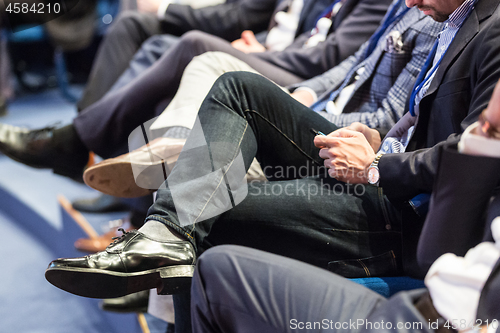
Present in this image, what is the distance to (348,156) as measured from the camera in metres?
0.85

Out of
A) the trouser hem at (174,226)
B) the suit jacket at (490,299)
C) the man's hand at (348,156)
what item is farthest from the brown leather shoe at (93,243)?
the suit jacket at (490,299)

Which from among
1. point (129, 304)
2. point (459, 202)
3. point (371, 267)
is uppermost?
point (459, 202)

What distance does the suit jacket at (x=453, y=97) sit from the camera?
0.71 metres

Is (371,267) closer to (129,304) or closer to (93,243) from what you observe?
(129,304)

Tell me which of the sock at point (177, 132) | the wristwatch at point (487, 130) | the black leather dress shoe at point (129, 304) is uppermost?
the wristwatch at point (487, 130)

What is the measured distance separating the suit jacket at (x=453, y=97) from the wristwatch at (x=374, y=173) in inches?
0.7

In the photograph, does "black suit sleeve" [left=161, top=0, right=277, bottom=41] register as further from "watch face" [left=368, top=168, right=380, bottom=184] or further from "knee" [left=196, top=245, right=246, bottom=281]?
"knee" [left=196, top=245, right=246, bottom=281]

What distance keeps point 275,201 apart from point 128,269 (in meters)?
0.30

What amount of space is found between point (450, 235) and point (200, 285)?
35 centimetres

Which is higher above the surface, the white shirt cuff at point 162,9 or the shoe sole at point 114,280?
the white shirt cuff at point 162,9

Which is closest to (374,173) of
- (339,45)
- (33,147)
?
(339,45)

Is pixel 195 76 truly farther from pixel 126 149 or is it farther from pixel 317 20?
pixel 317 20

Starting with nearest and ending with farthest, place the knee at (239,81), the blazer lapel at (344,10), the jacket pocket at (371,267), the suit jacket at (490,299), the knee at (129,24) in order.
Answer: the suit jacket at (490,299), the jacket pocket at (371,267), the knee at (239,81), the blazer lapel at (344,10), the knee at (129,24)

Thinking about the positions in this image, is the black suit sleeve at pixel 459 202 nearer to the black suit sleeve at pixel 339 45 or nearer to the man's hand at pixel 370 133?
the man's hand at pixel 370 133
